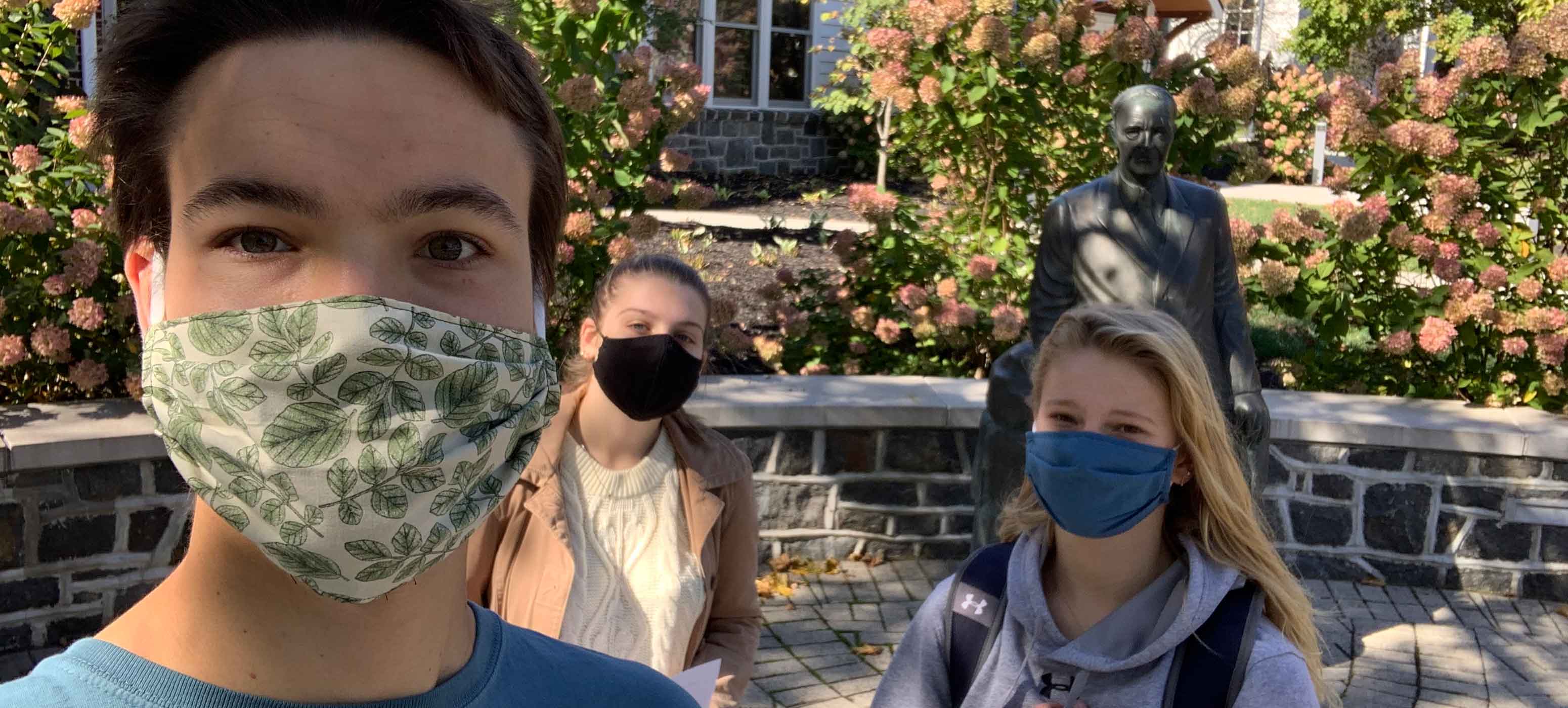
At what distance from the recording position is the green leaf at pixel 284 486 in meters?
1.09

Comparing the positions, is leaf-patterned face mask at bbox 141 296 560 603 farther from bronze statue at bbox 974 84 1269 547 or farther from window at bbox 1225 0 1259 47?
window at bbox 1225 0 1259 47

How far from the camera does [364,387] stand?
3.66 feet

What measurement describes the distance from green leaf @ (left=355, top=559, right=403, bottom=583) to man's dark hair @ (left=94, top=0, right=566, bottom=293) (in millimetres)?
335

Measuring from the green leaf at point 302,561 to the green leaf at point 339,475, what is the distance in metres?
0.05

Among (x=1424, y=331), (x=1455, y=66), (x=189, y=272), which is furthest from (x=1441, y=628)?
(x=189, y=272)

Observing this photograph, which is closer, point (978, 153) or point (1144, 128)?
point (1144, 128)

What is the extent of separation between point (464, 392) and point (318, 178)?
21 centimetres

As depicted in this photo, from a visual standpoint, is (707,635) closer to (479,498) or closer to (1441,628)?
(479,498)

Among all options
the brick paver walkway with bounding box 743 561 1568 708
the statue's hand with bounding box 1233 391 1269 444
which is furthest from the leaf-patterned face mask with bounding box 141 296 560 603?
the statue's hand with bounding box 1233 391 1269 444

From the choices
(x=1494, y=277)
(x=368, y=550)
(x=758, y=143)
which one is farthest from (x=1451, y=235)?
(x=758, y=143)

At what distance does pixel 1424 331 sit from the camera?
689 centimetres

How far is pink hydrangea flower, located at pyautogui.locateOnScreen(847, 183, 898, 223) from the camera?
7465mm

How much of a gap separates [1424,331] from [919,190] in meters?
9.78

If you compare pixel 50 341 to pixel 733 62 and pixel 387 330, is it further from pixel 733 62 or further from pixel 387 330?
pixel 733 62
